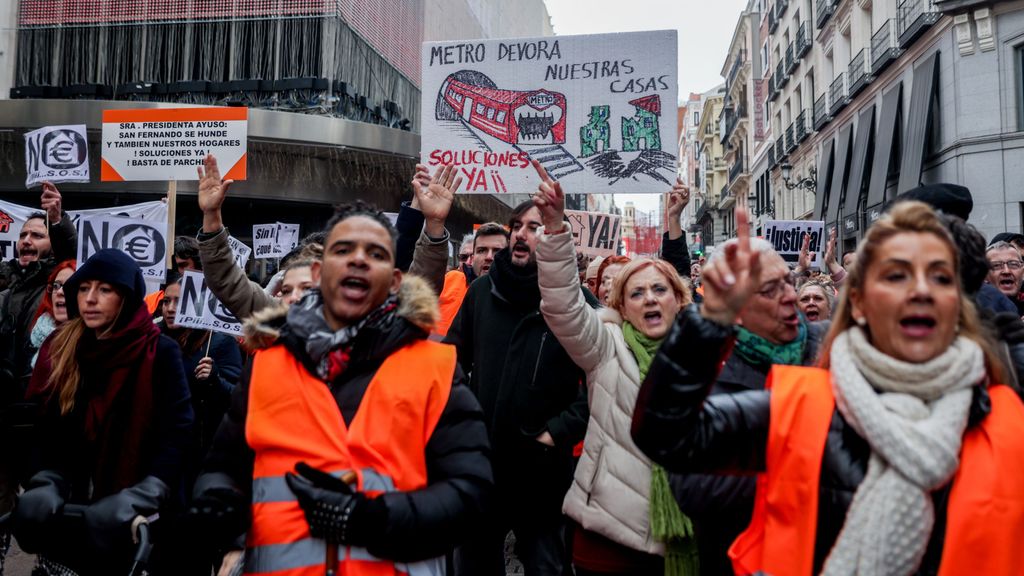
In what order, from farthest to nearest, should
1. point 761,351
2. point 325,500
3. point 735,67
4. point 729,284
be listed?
point 735,67 < point 761,351 < point 325,500 < point 729,284

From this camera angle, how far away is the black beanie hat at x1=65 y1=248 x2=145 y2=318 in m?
3.03

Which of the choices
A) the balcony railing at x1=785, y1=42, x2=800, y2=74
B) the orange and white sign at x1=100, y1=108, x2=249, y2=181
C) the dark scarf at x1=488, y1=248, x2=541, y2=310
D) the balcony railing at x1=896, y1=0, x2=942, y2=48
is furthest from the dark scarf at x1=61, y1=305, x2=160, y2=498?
the balcony railing at x1=785, y1=42, x2=800, y2=74

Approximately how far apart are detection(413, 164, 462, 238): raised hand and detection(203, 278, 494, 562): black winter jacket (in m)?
1.43

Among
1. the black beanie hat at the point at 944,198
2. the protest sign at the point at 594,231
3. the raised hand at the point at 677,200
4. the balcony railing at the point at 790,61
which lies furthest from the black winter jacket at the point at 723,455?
the balcony railing at the point at 790,61

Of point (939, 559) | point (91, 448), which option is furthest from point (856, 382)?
point (91, 448)

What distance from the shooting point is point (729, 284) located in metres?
1.67

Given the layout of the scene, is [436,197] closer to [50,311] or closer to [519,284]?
[519,284]

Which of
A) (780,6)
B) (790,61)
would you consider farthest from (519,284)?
(780,6)

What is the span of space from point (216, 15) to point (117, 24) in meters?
2.42

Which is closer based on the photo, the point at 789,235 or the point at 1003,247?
the point at 1003,247

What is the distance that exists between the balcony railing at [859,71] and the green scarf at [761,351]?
21852 millimetres

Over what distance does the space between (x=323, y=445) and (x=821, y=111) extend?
28285mm

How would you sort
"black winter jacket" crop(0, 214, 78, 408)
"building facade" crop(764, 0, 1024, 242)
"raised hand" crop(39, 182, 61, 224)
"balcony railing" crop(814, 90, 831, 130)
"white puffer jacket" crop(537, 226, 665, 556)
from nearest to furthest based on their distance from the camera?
"white puffer jacket" crop(537, 226, 665, 556) < "black winter jacket" crop(0, 214, 78, 408) < "raised hand" crop(39, 182, 61, 224) < "building facade" crop(764, 0, 1024, 242) < "balcony railing" crop(814, 90, 831, 130)

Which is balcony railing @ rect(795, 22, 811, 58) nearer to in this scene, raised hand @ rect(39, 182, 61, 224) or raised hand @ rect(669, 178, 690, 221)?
raised hand @ rect(669, 178, 690, 221)
